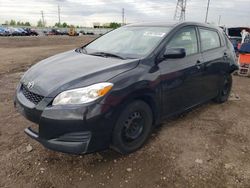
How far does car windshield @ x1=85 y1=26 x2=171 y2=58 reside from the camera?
137 inches

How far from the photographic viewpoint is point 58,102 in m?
2.65

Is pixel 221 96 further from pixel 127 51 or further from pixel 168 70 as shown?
pixel 127 51

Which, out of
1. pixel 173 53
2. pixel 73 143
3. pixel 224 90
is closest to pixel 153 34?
pixel 173 53

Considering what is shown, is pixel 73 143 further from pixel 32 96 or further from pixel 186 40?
pixel 186 40

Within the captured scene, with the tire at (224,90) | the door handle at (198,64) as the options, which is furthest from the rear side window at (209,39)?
the tire at (224,90)

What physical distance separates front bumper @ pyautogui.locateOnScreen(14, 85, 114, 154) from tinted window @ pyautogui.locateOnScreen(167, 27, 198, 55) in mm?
1563

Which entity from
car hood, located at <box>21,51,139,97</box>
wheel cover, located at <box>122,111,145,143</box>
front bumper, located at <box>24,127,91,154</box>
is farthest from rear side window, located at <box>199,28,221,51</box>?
front bumper, located at <box>24,127,91,154</box>

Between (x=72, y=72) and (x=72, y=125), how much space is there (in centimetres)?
68

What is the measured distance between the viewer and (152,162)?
3.08m

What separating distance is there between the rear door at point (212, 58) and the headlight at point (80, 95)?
228 centimetres

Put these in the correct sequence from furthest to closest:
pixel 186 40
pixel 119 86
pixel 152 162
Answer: pixel 186 40
pixel 152 162
pixel 119 86

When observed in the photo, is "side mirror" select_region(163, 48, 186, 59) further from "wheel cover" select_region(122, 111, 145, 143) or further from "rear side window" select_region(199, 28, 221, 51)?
"rear side window" select_region(199, 28, 221, 51)

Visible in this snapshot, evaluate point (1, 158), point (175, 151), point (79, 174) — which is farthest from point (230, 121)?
point (1, 158)

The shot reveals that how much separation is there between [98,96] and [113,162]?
0.92 metres
